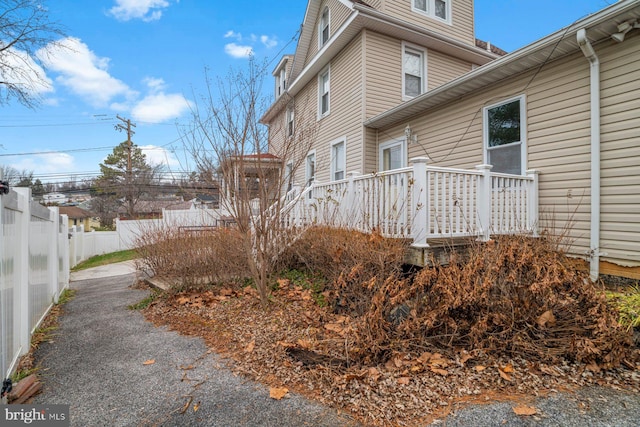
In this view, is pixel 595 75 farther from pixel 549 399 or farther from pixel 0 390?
pixel 0 390

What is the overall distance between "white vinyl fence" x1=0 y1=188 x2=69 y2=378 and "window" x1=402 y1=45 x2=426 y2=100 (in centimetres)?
897

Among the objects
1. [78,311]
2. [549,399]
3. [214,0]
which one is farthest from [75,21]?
[549,399]

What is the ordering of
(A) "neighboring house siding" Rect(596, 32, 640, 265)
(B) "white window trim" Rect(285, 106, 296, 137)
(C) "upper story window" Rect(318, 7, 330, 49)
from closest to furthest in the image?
1. (A) "neighboring house siding" Rect(596, 32, 640, 265)
2. (B) "white window trim" Rect(285, 106, 296, 137)
3. (C) "upper story window" Rect(318, 7, 330, 49)

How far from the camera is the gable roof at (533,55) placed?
14.1ft

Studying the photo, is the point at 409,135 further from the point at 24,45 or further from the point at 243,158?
the point at 24,45

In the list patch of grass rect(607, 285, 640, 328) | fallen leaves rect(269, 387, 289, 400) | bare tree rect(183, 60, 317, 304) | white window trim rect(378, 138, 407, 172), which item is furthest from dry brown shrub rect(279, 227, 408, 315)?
white window trim rect(378, 138, 407, 172)

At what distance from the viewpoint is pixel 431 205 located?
479 cm

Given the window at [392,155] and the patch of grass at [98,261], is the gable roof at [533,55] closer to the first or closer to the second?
the window at [392,155]

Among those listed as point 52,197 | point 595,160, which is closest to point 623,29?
point 595,160

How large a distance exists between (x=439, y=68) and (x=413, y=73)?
3.12 feet

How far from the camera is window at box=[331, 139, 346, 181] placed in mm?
9922

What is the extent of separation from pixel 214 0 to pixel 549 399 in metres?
12.9

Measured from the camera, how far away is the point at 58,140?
90.0 ft

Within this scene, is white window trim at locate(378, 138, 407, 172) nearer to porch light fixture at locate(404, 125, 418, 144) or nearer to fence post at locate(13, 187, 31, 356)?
porch light fixture at locate(404, 125, 418, 144)
